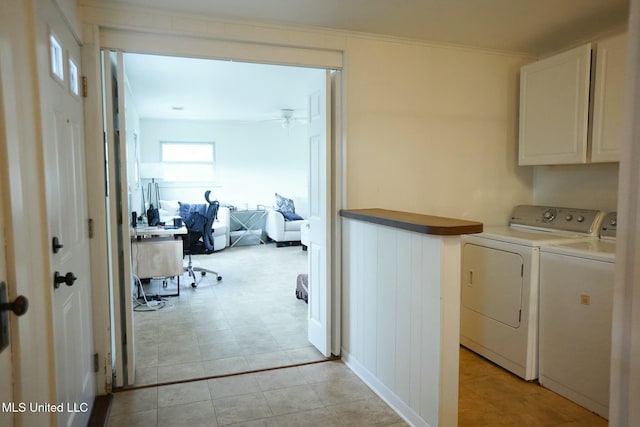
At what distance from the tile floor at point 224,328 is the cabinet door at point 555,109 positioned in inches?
88.0

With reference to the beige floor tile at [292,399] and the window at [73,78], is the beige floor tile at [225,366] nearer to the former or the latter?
the beige floor tile at [292,399]

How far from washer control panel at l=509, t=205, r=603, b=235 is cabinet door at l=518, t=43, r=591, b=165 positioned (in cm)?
37

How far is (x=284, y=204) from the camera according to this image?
834 cm

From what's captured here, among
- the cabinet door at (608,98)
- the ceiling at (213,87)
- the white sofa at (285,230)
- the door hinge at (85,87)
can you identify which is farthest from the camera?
the white sofa at (285,230)

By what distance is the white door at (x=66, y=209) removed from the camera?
1.64m

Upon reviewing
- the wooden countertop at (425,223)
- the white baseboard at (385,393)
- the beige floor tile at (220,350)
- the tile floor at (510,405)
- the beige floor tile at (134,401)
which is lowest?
the tile floor at (510,405)

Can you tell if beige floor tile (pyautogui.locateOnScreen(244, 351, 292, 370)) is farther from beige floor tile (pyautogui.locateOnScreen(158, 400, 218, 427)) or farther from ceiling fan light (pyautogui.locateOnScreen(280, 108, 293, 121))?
ceiling fan light (pyautogui.locateOnScreen(280, 108, 293, 121))

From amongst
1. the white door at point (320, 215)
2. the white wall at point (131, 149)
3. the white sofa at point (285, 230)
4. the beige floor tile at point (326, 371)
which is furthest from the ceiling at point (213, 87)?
the beige floor tile at point (326, 371)

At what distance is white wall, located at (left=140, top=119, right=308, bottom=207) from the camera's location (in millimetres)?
8406

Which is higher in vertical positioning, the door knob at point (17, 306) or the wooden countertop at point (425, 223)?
the wooden countertop at point (425, 223)

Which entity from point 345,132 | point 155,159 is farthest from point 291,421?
point 155,159

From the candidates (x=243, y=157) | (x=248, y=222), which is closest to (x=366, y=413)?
(x=248, y=222)

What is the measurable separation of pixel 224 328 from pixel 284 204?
472cm

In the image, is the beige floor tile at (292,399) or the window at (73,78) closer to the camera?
the window at (73,78)
